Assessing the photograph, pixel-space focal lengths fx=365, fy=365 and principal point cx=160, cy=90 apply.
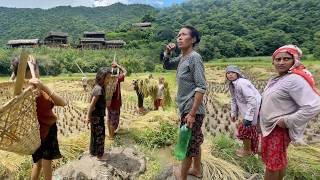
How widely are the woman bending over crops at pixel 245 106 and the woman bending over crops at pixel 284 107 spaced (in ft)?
3.39

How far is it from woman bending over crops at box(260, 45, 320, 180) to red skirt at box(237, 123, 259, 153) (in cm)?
154

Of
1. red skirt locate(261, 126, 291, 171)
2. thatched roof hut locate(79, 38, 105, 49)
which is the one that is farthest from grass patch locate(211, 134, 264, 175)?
thatched roof hut locate(79, 38, 105, 49)

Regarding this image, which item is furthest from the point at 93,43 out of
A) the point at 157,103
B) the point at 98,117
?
the point at 98,117

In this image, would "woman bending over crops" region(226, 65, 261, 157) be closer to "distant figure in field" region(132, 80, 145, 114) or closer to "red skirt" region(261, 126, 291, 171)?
"red skirt" region(261, 126, 291, 171)

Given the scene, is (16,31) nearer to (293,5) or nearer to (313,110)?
(293,5)

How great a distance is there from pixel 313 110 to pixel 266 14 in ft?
204

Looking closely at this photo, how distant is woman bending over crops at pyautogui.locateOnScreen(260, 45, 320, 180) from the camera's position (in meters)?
2.76

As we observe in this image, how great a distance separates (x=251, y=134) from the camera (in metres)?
4.64

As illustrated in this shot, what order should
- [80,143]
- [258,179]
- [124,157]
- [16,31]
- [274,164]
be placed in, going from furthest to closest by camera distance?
1. [16,31]
2. [80,143]
3. [124,157]
4. [258,179]
5. [274,164]

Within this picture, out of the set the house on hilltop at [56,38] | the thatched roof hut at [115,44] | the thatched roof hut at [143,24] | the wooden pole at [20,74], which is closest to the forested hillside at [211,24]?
the thatched roof hut at [115,44]

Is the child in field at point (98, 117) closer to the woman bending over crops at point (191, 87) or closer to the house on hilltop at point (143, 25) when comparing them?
the woman bending over crops at point (191, 87)

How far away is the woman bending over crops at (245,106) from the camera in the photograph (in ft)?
13.7

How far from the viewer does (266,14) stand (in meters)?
61.1

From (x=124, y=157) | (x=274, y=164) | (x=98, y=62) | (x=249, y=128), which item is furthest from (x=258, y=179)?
(x=98, y=62)
